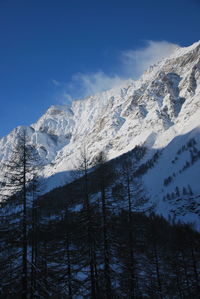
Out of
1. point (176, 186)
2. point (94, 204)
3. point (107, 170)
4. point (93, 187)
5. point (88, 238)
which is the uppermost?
point (176, 186)

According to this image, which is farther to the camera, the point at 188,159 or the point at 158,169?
the point at 158,169

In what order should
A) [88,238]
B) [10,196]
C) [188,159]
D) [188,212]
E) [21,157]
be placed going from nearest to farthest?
[10,196] < [21,157] < [88,238] < [188,212] < [188,159]

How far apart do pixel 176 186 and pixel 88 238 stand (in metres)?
139

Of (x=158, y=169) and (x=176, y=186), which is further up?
(x=158, y=169)

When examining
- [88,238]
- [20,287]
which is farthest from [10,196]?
[88,238]

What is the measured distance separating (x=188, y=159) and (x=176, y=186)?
36086 millimetres

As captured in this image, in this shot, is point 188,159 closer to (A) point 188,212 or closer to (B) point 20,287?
(A) point 188,212

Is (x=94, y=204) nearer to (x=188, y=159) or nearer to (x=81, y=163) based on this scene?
(x=81, y=163)

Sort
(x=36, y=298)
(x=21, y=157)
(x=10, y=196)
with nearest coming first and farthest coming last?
(x=36, y=298) → (x=10, y=196) → (x=21, y=157)

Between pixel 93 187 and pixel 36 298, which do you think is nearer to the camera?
pixel 36 298

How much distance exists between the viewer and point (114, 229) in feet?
63.3

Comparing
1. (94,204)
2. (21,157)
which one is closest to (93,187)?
(94,204)

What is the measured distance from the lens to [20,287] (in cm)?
1476

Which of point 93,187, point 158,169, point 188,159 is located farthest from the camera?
point 158,169
